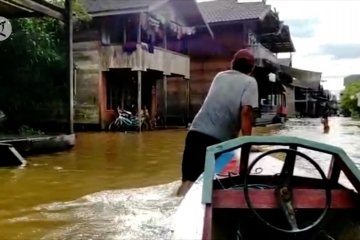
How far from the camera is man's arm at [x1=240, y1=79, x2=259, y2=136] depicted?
14.7ft

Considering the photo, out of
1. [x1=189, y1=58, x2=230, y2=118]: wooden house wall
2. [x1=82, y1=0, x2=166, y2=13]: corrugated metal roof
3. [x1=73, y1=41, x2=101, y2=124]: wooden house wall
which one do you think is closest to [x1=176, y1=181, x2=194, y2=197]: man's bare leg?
[x1=82, y1=0, x2=166, y2=13]: corrugated metal roof

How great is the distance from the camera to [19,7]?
10.3m

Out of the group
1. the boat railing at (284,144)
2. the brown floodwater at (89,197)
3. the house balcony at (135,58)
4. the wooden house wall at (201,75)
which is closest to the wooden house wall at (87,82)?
the house balcony at (135,58)

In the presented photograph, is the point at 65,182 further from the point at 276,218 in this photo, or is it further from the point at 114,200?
the point at 276,218

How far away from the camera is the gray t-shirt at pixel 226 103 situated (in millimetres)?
4531

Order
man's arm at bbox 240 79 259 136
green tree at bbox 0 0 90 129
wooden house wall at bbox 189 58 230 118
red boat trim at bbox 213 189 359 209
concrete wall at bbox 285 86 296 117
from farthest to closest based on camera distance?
concrete wall at bbox 285 86 296 117, wooden house wall at bbox 189 58 230 118, green tree at bbox 0 0 90 129, man's arm at bbox 240 79 259 136, red boat trim at bbox 213 189 359 209

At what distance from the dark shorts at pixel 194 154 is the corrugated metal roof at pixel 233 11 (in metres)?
21.4

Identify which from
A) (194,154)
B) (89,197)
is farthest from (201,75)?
(194,154)

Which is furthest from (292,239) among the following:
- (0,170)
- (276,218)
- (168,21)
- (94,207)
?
(168,21)

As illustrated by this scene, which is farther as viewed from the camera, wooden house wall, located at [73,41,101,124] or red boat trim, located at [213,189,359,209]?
wooden house wall, located at [73,41,101,124]

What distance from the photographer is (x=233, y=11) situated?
1088 inches

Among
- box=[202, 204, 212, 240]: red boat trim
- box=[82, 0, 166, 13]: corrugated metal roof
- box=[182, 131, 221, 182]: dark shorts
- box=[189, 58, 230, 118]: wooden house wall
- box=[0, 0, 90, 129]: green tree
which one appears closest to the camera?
box=[202, 204, 212, 240]: red boat trim

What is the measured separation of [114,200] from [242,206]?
282cm

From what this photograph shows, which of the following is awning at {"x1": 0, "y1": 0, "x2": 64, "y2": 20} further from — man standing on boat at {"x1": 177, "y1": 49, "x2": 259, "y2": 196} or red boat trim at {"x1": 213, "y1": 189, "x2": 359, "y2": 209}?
red boat trim at {"x1": 213, "y1": 189, "x2": 359, "y2": 209}
